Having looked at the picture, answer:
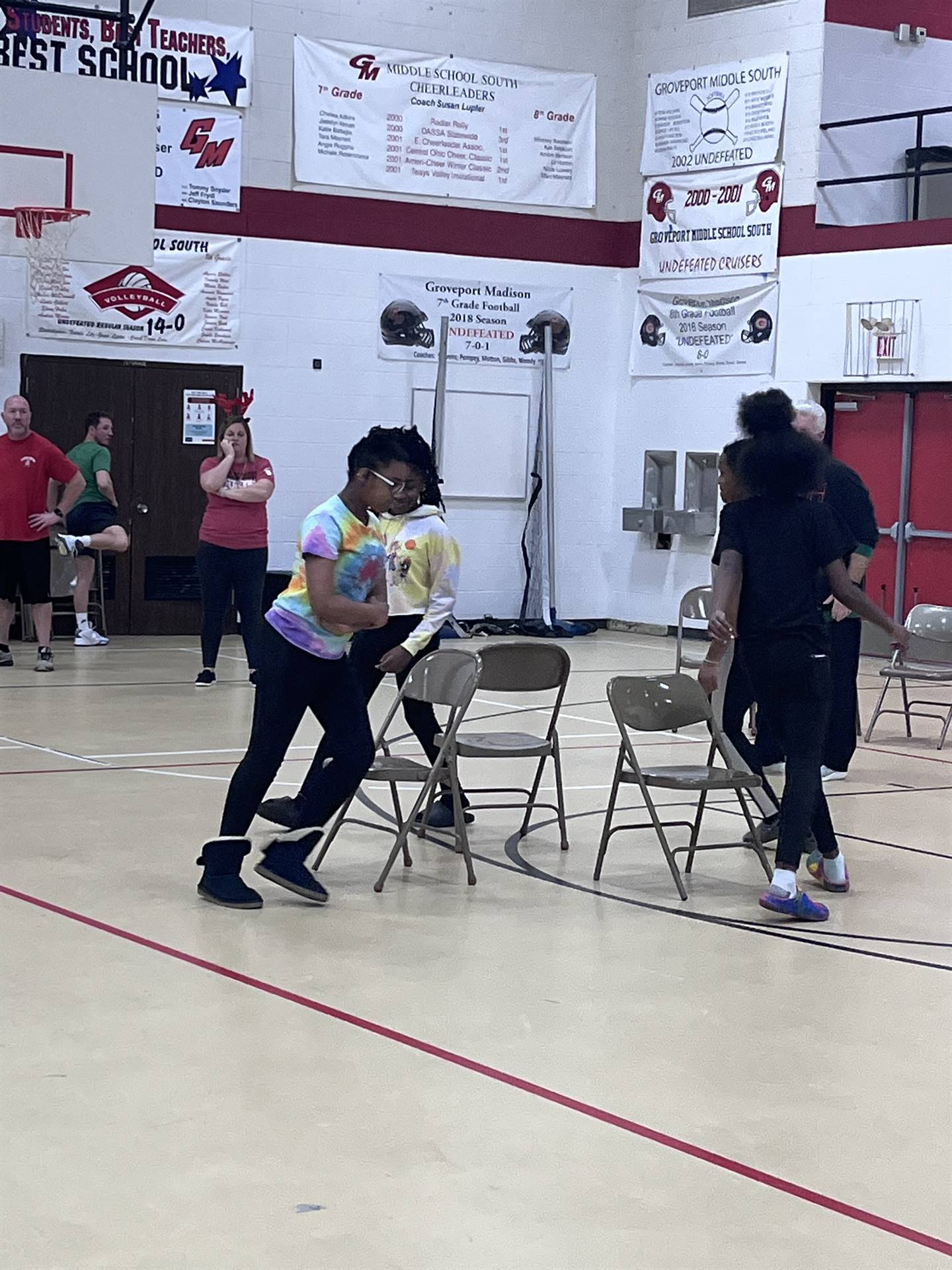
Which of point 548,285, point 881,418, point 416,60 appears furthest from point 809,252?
point 416,60

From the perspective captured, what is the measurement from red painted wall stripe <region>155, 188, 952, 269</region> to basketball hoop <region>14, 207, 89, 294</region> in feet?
8.36

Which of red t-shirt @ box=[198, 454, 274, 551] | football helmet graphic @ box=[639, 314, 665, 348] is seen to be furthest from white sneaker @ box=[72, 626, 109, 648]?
football helmet graphic @ box=[639, 314, 665, 348]

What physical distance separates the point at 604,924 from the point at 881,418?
30.1 ft

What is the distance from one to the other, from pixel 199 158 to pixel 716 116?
4.41m

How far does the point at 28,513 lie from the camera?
11.6m

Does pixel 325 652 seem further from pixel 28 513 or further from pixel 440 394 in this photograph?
pixel 440 394

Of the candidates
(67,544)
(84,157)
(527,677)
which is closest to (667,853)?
(527,677)

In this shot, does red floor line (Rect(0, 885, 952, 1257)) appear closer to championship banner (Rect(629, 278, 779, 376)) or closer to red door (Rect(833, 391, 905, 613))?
red door (Rect(833, 391, 905, 613))

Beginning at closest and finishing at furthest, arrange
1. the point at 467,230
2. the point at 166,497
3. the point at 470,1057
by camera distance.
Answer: the point at 470,1057, the point at 166,497, the point at 467,230

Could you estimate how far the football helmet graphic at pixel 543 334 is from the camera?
616 inches

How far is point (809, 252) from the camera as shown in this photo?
14.1 metres

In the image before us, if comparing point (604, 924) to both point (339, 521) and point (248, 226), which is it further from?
point (248, 226)

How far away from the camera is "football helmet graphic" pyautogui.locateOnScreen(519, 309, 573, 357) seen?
1564 centimetres

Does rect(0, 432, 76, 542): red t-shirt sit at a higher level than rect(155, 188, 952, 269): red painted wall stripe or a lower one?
lower
